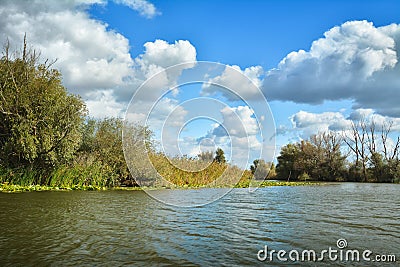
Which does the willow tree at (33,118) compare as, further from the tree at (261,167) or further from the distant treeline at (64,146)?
the tree at (261,167)

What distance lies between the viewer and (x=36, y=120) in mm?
20297

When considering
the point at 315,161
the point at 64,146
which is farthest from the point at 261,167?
the point at 315,161

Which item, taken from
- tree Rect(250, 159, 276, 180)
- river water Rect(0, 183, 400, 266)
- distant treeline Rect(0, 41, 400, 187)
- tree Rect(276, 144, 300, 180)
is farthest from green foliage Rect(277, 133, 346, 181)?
river water Rect(0, 183, 400, 266)

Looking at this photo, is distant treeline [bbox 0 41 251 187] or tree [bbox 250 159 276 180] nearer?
tree [bbox 250 159 276 180]

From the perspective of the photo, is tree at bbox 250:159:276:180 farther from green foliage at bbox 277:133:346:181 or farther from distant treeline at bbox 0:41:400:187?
green foliage at bbox 277:133:346:181

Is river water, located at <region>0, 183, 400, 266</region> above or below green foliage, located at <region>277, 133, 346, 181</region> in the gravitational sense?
below

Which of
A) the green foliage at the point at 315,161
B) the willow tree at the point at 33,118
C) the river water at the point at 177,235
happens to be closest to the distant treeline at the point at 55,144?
the willow tree at the point at 33,118

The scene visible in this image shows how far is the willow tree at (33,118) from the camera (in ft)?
65.1

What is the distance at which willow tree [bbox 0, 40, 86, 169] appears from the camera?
19.8 meters

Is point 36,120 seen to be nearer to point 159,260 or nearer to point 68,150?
point 68,150

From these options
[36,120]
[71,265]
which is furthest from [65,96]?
[71,265]

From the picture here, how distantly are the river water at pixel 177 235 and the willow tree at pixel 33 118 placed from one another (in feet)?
31.8

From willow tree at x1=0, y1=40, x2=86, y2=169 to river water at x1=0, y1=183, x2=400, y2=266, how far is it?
9.68m

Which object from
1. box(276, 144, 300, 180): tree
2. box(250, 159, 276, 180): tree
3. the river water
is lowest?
the river water
